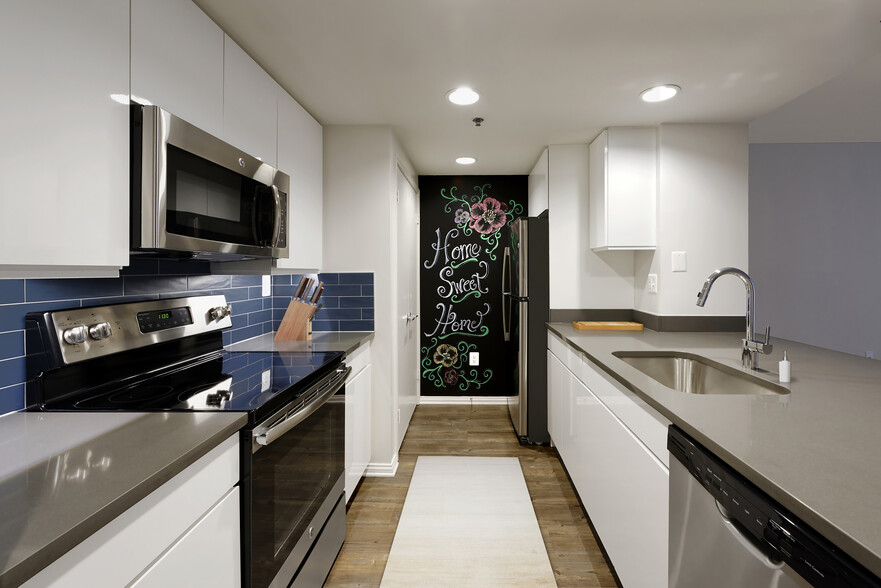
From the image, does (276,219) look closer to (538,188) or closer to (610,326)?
(610,326)

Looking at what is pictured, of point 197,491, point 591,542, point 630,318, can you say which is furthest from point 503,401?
point 197,491

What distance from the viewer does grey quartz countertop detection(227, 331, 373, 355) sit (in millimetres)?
2213

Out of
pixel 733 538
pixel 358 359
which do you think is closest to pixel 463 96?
pixel 358 359

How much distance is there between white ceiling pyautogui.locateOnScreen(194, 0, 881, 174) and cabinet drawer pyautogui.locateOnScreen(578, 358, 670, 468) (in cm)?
129

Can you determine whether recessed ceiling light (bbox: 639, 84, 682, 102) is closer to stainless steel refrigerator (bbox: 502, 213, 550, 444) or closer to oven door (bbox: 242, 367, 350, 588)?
stainless steel refrigerator (bbox: 502, 213, 550, 444)

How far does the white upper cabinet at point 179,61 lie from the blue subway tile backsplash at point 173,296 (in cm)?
58

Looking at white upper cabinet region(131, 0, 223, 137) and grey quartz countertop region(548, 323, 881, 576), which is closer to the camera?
grey quartz countertop region(548, 323, 881, 576)

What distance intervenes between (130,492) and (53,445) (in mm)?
354

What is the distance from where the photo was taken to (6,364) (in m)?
1.19

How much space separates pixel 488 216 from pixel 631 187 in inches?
64.5

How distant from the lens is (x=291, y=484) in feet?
4.84

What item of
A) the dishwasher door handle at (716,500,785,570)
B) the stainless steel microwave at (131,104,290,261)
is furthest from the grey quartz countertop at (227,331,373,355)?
the dishwasher door handle at (716,500,785,570)

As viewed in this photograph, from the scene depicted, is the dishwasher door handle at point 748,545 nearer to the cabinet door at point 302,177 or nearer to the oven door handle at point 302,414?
the oven door handle at point 302,414

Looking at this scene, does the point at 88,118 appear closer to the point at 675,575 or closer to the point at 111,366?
the point at 111,366
